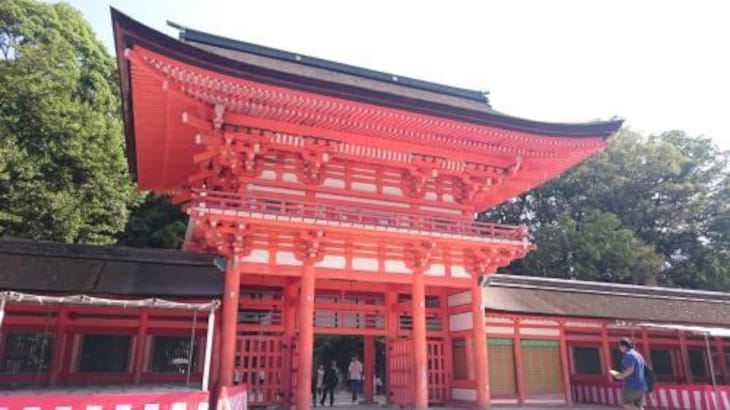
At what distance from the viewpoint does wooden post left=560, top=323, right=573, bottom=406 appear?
1396 cm

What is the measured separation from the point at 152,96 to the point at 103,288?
14.0ft

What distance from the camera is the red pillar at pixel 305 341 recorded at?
10.1 m

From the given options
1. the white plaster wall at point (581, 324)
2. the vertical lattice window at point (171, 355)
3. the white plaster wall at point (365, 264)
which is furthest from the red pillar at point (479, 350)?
the vertical lattice window at point (171, 355)

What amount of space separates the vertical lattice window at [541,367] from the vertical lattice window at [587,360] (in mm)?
992

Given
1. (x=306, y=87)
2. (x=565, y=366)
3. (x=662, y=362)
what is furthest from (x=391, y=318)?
(x=662, y=362)

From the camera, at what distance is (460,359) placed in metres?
12.9

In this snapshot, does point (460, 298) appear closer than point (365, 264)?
No

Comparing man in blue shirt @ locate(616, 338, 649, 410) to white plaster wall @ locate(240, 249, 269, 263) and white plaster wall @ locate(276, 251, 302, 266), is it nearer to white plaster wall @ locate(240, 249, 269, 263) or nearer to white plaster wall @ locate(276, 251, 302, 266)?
white plaster wall @ locate(276, 251, 302, 266)

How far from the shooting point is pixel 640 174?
32.3 m

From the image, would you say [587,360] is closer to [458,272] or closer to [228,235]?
[458,272]

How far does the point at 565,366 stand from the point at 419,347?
5.57m

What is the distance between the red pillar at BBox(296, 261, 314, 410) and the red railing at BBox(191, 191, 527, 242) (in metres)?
1.28

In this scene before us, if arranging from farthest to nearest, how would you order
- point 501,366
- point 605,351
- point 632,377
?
point 605,351 < point 501,366 < point 632,377

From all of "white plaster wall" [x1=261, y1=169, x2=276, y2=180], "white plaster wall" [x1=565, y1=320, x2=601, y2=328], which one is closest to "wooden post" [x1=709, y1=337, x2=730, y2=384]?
"white plaster wall" [x1=565, y1=320, x2=601, y2=328]
